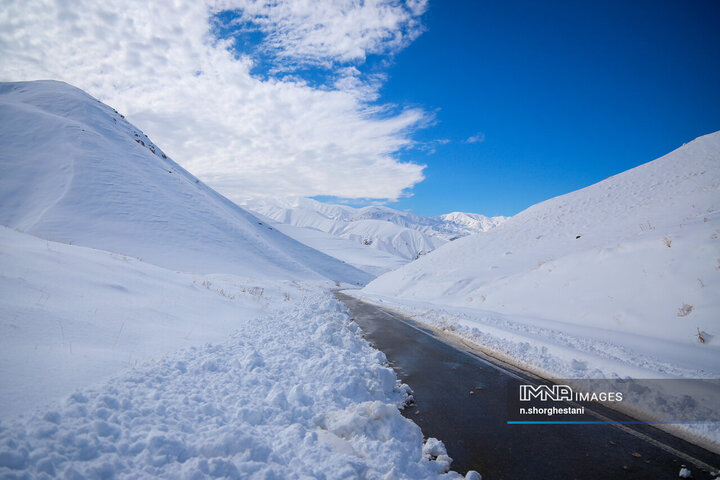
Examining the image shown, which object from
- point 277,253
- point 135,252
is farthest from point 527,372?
point 277,253

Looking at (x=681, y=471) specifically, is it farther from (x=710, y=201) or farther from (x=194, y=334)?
(x=710, y=201)

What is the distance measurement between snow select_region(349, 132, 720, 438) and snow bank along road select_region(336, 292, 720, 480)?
104 cm

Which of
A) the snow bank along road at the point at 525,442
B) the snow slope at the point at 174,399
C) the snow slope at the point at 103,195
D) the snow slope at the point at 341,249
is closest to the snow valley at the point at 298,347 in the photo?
the snow slope at the point at 174,399

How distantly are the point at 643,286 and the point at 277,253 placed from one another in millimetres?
48510

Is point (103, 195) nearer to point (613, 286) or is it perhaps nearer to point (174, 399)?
point (174, 399)

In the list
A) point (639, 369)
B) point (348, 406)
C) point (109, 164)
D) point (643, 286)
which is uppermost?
point (109, 164)

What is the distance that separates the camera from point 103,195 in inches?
1379

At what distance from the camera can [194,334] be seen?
6977mm

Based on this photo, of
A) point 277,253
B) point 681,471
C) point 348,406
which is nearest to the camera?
point 681,471

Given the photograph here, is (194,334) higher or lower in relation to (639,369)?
lower

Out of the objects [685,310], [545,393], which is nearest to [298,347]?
[545,393]

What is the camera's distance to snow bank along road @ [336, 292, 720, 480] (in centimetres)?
327

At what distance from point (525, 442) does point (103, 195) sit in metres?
45.4

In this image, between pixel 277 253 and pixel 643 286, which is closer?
pixel 643 286
